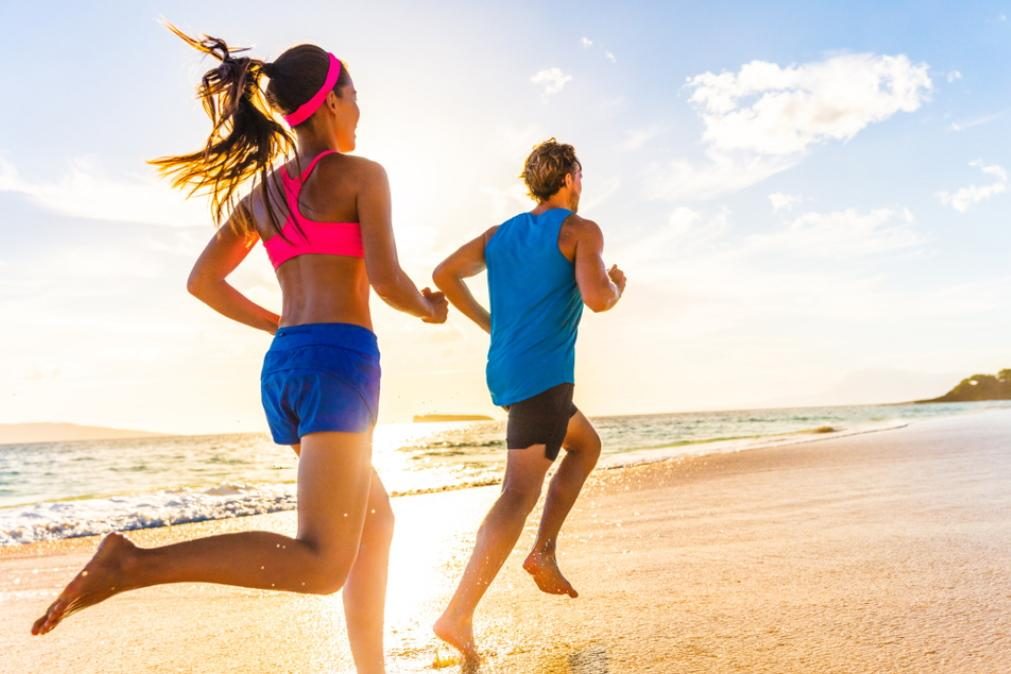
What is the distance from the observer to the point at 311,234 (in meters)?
2.31

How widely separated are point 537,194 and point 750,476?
625cm

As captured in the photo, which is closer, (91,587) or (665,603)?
(91,587)

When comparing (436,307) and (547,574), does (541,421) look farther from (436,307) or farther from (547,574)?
(436,307)

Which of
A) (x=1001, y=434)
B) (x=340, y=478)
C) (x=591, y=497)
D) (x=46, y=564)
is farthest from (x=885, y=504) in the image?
(x=1001, y=434)

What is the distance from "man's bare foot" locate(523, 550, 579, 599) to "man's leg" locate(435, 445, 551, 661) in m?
0.21

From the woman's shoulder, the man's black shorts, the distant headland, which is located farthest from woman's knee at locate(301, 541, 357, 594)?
the distant headland

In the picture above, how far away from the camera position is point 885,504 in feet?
19.1

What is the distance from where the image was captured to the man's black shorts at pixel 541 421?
3180 millimetres

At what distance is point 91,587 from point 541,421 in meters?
1.78

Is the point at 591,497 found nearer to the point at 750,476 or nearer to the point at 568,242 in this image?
the point at 750,476

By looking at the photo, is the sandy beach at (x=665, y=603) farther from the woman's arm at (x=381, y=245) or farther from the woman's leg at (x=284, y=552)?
the woman's arm at (x=381, y=245)

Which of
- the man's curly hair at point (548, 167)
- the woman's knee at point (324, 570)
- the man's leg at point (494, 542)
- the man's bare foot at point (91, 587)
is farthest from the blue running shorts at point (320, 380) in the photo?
the man's curly hair at point (548, 167)

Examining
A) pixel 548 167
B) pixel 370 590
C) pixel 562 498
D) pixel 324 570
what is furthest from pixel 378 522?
pixel 548 167

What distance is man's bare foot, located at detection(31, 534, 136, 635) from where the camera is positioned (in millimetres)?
1740
